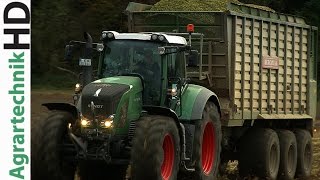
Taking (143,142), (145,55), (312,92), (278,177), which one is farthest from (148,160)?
(312,92)

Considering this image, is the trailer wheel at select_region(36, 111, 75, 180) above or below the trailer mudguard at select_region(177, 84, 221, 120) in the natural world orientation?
below

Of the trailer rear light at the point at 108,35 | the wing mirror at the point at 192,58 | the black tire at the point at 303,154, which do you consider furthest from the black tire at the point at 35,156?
the black tire at the point at 303,154

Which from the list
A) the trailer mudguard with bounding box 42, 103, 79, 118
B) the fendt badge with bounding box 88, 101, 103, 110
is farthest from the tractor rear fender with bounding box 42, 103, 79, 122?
the fendt badge with bounding box 88, 101, 103, 110

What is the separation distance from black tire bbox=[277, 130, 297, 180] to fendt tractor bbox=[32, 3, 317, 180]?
0.02 m

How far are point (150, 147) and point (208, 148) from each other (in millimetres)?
2409

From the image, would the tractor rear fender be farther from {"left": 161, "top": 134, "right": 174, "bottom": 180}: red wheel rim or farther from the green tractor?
{"left": 161, "top": 134, "right": 174, "bottom": 180}: red wheel rim

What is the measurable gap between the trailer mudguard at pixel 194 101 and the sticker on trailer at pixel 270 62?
2551 mm

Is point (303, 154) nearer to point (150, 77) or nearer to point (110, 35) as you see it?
point (150, 77)

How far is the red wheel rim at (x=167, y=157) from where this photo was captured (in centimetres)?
1160

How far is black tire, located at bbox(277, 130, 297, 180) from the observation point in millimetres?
16609

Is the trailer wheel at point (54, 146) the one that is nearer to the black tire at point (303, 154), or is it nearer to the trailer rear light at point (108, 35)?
the trailer rear light at point (108, 35)

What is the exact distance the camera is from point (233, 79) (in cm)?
1444

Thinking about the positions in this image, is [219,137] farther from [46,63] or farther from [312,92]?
[46,63]

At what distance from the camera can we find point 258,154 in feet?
51.2
